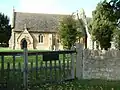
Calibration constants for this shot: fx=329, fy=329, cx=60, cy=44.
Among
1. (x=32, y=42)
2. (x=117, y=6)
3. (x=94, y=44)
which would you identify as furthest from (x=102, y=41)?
(x=117, y=6)

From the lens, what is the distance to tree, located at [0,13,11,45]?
9125 cm

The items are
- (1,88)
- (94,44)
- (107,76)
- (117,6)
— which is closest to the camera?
(1,88)

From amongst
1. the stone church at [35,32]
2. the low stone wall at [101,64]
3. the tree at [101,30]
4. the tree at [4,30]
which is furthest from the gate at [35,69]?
the tree at [4,30]

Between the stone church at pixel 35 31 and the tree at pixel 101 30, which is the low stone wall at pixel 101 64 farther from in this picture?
the stone church at pixel 35 31

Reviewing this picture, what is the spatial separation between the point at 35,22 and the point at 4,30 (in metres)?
12.6

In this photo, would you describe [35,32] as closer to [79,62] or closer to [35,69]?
[79,62]

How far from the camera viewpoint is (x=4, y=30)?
9400cm

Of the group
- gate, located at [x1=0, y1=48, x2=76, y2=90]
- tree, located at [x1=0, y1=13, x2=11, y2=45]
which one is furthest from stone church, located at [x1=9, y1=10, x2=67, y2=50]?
gate, located at [x1=0, y1=48, x2=76, y2=90]

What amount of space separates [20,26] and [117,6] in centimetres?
6930

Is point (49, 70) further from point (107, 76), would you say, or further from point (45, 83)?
point (107, 76)

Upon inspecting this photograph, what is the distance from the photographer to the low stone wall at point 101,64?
15461 mm

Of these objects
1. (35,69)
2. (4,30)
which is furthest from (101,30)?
(35,69)

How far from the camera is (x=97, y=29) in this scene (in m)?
58.2

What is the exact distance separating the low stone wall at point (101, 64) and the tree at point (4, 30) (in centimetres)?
7631
